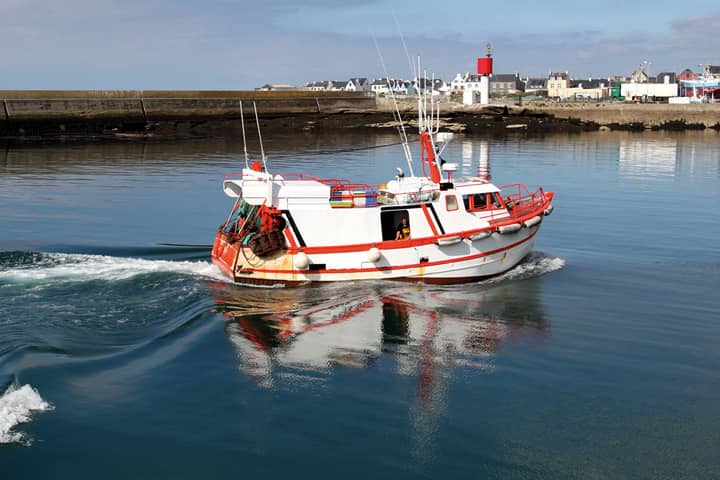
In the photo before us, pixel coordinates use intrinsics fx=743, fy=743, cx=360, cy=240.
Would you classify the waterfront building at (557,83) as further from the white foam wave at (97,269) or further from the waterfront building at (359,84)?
the white foam wave at (97,269)

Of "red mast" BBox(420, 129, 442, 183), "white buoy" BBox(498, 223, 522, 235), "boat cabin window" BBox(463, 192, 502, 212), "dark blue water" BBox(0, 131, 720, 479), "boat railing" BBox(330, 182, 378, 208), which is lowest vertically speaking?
"dark blue water" BBox(0, 131, 720, 479)

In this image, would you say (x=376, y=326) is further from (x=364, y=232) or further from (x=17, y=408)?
(x=17, y=408)

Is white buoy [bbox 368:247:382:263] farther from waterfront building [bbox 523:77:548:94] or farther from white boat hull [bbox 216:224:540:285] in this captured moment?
waterfront building [bbox 523:77:548:94]

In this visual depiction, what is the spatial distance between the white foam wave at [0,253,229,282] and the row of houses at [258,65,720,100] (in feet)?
293

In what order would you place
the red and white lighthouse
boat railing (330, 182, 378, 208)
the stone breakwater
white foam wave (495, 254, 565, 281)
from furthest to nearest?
the red and white lighthouse < the stone breakwater < white foam wave (495, 254, 565, 281) < boat railing (330, 182, 378, 208)

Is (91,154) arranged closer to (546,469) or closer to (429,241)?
(429,241)

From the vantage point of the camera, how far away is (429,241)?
62.1ft

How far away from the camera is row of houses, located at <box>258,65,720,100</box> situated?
127m

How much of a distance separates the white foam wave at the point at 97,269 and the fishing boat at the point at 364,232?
0.68 m

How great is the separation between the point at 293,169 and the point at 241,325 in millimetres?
25538

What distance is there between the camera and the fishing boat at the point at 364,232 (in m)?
18.5

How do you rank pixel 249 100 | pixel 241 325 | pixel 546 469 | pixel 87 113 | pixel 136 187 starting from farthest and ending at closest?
pixel 249 100 < pixel 87 113 < pixel 136 187 < pixel 241 325 < pixel 546 469

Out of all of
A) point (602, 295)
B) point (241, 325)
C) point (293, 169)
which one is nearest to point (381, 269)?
point (241, 325)

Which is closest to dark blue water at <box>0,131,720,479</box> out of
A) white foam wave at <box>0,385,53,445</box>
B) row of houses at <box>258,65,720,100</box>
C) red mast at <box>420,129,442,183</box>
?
white foam wave at <box>0,385,53,445</box>
